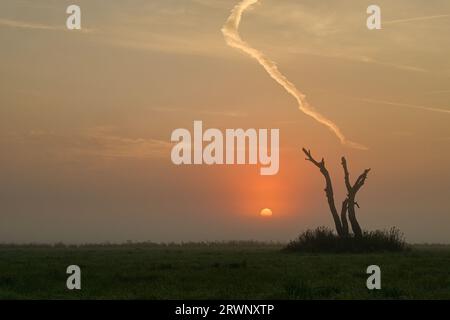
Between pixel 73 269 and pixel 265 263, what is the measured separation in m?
8.02

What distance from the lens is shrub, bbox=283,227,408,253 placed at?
4388 cm

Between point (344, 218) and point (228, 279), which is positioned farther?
point (344, 218)

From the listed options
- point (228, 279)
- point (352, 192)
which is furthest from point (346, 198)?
point (228, 279)

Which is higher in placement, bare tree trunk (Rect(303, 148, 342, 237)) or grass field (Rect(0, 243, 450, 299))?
bare tree trunk (Rect(303, 148, 342, 237))

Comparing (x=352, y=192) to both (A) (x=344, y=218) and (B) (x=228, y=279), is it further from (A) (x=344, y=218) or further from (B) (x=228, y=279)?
(B) (x=228, y=279)

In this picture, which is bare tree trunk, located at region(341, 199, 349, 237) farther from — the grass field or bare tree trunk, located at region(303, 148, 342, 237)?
the grass field

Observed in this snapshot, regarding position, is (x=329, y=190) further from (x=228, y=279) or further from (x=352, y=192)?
(x=228, y=279)

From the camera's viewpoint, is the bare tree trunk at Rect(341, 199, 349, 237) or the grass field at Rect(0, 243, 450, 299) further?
the bare tree trunk at Rect(341, 199, 349, 237)

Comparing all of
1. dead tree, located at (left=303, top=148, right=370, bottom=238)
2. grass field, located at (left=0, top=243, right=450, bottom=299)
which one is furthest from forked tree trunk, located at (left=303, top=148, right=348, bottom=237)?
grass field, located at (left=0, top=243, right=450, bottom=299)

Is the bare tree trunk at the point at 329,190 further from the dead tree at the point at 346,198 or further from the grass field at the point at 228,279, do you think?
the grass field at the point at 228,279

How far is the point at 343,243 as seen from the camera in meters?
44.1

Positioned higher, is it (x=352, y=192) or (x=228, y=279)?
(x=352, y=192)

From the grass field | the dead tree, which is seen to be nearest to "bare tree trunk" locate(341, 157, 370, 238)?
the dead tree

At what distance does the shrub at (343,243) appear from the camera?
4388 cm
